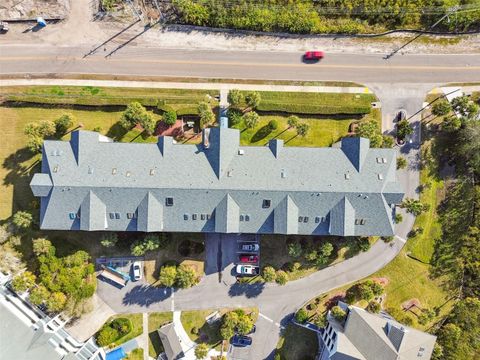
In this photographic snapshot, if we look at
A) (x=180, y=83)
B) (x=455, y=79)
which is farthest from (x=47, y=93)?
(x=455, y=79)

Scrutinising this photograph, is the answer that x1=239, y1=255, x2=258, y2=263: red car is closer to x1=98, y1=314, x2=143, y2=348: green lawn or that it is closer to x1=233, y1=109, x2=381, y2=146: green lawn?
x1=233, y1=109, x2=381, y2=146: green lawn

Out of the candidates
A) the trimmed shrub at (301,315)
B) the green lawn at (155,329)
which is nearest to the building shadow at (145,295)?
the green lawn at (155,329)

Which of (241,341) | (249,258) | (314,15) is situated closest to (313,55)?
(314,15)

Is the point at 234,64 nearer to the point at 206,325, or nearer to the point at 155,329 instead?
the point at 206,325

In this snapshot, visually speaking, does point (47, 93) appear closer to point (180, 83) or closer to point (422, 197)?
point (180, 83)

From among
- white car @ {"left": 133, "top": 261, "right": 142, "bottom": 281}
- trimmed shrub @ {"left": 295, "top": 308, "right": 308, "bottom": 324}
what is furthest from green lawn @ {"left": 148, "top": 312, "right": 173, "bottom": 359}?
trimmed shrub @ {"left": 295, "top": 308, "right": 308, "bottom": 324}

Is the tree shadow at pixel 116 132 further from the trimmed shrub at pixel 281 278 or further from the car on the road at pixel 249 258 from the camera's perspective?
the trimmed shrub at pixel 281 278
